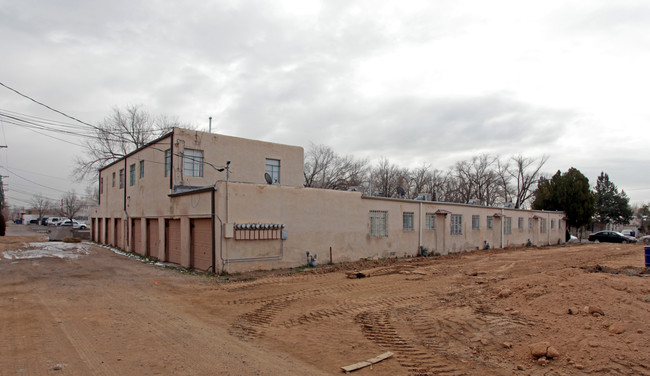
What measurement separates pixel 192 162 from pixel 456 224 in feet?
55.8

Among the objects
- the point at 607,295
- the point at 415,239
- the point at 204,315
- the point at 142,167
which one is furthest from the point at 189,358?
the point at 142,167

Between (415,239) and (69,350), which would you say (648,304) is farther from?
(415,239)

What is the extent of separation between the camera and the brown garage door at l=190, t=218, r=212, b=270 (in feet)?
50.9

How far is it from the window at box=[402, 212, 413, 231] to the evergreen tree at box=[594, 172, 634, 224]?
5694cm

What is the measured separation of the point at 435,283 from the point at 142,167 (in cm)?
1944

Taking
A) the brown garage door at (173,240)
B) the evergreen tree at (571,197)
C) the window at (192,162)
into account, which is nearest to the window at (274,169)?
the window at (192,162)

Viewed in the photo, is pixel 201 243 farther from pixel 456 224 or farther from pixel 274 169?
pixel 456 224

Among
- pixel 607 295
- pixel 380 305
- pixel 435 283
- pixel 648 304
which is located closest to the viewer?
pixel 648 304

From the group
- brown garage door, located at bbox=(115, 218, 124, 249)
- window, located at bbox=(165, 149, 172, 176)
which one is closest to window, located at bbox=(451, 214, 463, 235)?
window, located at bbox=(165, 149, 172, 176)

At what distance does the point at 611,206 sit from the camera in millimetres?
64000

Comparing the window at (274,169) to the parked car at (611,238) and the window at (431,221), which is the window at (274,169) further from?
the parked car at (611,238)

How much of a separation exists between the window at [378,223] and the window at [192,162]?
926cm

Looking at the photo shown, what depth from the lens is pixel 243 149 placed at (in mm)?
21828

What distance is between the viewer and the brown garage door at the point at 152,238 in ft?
70.8
